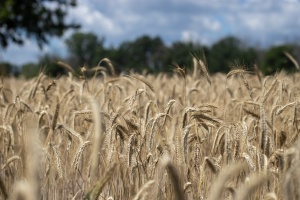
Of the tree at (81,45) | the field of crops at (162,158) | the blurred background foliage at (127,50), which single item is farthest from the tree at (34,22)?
the tree at (81,45)

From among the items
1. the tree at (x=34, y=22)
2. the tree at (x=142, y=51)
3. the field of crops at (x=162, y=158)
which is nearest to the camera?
the field of crops at (x=162, y=158)

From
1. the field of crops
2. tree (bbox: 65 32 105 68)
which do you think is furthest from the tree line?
the field of crops

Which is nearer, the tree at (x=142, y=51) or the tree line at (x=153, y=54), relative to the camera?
the tree line at (x=153, y=54)

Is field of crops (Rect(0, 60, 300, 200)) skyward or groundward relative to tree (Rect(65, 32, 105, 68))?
skyward

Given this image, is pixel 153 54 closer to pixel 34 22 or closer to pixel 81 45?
pixel 81 45

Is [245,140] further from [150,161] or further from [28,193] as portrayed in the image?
[28,193]

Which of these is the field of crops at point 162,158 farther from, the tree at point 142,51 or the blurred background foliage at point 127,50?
the tree at point 142,51

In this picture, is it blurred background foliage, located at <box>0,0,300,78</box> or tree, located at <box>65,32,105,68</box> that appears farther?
tree, located at <box>65,32,105,68</box>

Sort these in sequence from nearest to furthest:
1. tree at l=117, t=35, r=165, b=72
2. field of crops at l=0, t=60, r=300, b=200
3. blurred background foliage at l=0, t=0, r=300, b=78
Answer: field of crops at l=0, t=60, r=300, b=200
blurred background foliage at l=0, t=0, r=300, b=78
tree at l=117, t=35, r=165, b=72

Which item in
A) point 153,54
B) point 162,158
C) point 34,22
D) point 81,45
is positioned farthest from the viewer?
point 81,45

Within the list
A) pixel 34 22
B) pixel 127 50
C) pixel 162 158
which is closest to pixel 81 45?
pixel 127 50

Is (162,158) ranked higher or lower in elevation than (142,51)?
higher

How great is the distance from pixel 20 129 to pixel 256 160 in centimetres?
157

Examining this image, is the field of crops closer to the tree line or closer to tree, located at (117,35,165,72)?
the tree line
